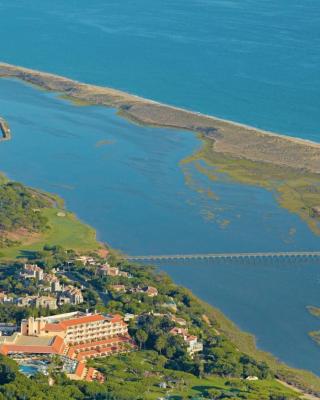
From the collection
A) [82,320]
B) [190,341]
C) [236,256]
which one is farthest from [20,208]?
[190,341]

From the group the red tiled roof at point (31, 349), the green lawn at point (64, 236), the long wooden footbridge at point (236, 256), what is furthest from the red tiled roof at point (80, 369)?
the green lawn at point (64, 236)

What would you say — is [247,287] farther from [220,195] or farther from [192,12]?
[192,12]

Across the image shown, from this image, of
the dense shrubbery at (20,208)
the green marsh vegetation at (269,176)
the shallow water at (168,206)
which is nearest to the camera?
the shallow water at (168,206)

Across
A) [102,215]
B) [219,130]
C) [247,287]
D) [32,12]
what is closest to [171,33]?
[32,12]

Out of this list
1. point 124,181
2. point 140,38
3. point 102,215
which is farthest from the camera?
point 140,38

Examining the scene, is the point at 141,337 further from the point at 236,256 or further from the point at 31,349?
the point at 236,256

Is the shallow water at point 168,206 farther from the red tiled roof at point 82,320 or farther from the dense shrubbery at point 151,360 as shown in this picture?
the red tiled roof at point 82,320
